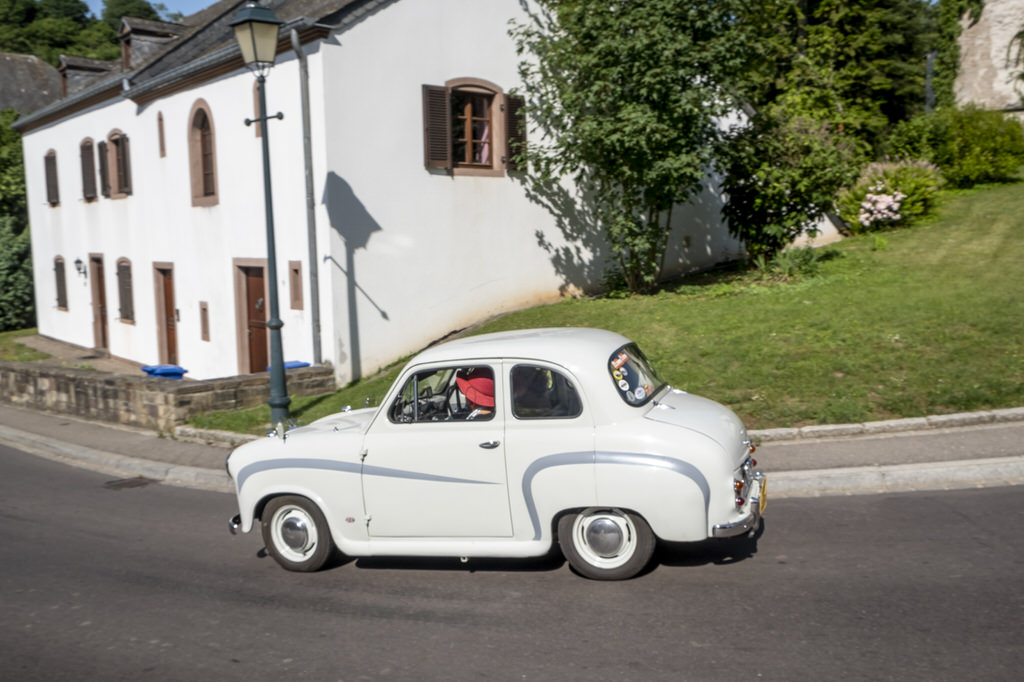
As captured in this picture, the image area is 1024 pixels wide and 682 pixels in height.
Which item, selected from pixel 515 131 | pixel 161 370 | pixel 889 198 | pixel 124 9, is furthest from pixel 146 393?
pixel 124 9

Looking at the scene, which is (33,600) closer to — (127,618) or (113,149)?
(127,618)

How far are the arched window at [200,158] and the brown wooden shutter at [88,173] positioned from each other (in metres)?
7.12

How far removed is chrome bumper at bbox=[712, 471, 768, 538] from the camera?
19.5 ft

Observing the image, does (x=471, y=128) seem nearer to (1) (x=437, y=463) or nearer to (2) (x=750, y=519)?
(1) (x=437, y=463)

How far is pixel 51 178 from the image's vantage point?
26875mm

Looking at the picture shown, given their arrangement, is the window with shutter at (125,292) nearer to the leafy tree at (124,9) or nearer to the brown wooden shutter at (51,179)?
the brown wooden shutter at (51,179)

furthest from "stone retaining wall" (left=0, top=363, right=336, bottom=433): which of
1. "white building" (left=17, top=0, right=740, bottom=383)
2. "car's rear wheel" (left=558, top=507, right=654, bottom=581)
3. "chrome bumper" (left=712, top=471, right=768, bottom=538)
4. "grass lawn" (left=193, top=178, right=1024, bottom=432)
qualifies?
"chrome bumper" (left=712, top=471, right=768, bottom=538)

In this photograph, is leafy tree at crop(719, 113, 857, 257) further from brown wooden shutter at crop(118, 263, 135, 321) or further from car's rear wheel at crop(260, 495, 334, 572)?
brown wooden shutter at crop(118, 263, 135, 321)

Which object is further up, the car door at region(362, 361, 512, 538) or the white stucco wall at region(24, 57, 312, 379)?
the white stucco wall at region(24, 57, 312, 379)

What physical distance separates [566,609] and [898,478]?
13.2ft

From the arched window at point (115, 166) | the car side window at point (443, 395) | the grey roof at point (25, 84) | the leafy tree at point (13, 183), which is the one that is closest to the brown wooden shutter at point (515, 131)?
the arched window at point (115, 166)

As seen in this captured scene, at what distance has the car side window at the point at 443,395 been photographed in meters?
6.53

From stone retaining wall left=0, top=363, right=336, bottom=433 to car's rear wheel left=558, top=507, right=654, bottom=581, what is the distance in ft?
28.4

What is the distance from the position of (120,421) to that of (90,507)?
16.5 ft
